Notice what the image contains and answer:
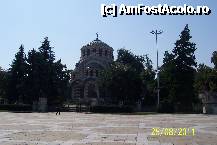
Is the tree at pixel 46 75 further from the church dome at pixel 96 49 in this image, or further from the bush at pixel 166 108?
the bush at pixel 166 108

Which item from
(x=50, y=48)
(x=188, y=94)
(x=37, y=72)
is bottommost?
(x=188, y=94)

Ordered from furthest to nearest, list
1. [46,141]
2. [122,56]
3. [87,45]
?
[122,56] → [87,45] → [46,141]

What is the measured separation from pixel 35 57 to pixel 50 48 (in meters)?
5.17

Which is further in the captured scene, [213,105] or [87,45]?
[87,45]

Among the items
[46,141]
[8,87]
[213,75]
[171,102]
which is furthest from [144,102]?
[46,141]

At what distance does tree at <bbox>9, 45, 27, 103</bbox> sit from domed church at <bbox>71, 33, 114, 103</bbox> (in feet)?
45.8

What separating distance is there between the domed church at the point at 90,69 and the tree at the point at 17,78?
1396 cm

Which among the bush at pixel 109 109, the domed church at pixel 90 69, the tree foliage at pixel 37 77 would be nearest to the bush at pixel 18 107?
the tree foliage at pixel 37 77

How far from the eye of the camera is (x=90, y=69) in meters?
72.1

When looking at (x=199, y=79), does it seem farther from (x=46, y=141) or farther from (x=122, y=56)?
(x=46, y=141)

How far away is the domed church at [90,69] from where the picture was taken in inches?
2793

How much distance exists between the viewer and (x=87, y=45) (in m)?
73.9
